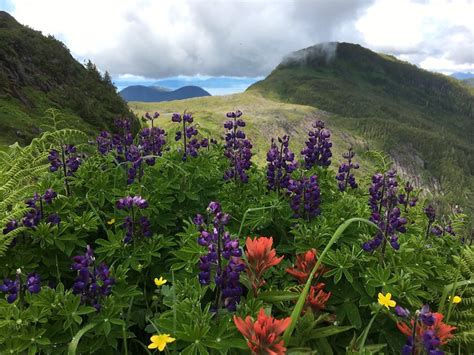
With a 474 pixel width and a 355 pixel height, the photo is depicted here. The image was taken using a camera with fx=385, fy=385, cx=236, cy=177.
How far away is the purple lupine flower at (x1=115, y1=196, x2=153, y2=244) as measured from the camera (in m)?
4.11

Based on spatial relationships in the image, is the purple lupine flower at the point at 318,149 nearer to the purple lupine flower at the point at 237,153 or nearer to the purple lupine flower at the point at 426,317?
the purple lupine flower at the point at 237,153

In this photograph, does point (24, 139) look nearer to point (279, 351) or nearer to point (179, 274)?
point (179, 274)

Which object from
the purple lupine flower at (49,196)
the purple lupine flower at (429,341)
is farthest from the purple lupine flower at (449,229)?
the purple lupine flower at (49,196)

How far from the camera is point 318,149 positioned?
632 centimetres

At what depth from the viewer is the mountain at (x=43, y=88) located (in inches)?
853

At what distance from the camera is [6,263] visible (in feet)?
13.7

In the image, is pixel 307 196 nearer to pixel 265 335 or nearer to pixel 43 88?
pixel 265 335

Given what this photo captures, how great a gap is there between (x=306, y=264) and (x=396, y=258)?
1191 mm

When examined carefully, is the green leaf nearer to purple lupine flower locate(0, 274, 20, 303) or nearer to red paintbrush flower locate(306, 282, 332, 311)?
red paintbrush flower locate(306, 282, 332, 311)

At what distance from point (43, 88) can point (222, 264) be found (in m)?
34.6

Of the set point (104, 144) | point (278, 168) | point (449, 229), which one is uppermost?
point (104, 144)

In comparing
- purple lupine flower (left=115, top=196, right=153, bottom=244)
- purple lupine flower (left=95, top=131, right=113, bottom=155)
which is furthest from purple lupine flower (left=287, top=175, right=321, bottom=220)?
purple lupine flower (left=95, top=131, right=113, bottom=155)

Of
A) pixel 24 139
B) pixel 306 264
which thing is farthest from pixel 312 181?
pixel 24 139

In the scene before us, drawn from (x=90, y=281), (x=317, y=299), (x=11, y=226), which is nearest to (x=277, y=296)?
(x=317, y=299)
